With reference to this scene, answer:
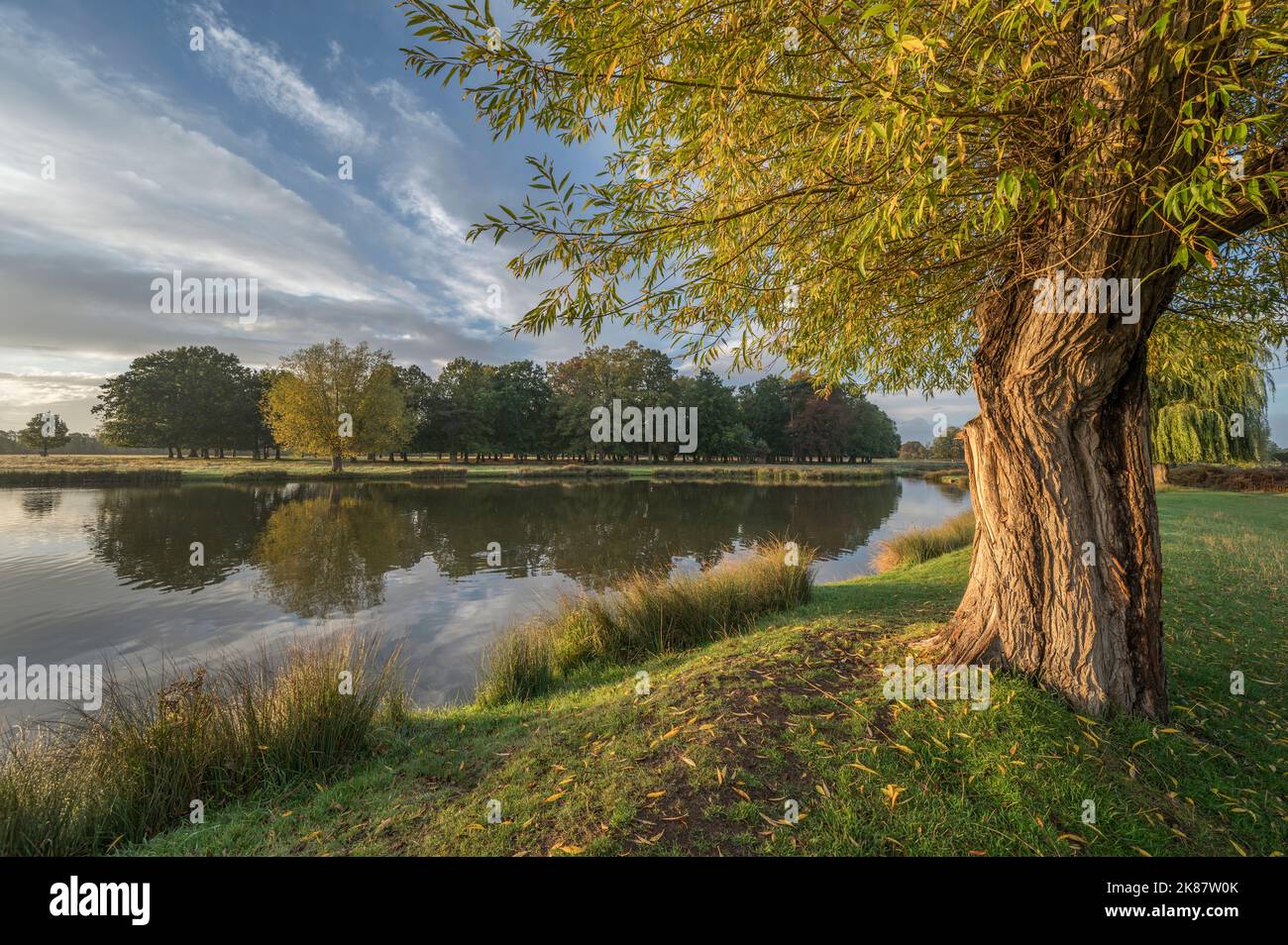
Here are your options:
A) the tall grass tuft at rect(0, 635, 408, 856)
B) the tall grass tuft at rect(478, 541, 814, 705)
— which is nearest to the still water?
the tall grass tuft at rect(478, 541, 814, 705)

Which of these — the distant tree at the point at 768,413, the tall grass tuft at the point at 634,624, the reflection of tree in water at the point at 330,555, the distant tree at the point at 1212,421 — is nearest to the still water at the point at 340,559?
the reflection of tree in water at the point at 330,555

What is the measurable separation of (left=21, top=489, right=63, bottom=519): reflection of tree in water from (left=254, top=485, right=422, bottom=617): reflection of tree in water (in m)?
9.33

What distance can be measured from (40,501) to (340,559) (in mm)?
25201

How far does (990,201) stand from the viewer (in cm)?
336

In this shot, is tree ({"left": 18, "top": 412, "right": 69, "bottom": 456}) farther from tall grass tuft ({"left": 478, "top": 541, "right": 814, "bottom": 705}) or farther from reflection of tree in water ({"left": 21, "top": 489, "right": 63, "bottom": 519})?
tall grass tuft ({"left": 478, "top": 541, "right": 814, "bottom": 705})

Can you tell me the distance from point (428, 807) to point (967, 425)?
5302 millimetres

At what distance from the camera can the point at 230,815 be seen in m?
3.51

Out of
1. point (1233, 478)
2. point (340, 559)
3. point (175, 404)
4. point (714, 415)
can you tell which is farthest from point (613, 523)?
point (175, 404)

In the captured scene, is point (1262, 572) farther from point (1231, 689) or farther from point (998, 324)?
point (998, 324)

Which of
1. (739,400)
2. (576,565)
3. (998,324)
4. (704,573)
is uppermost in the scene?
(739,400)

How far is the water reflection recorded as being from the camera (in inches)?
523

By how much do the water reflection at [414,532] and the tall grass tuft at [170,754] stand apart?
683 centimetres

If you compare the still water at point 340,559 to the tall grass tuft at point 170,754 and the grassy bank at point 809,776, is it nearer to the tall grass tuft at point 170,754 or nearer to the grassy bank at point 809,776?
the tall grass tuft at point 170,754
